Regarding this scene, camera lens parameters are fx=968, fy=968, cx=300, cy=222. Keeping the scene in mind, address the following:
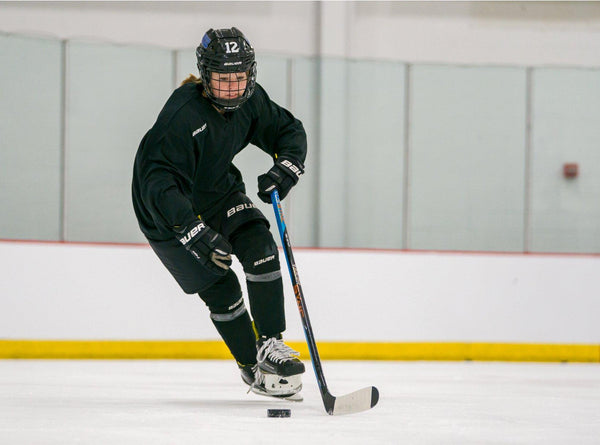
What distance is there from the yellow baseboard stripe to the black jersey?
2.24m

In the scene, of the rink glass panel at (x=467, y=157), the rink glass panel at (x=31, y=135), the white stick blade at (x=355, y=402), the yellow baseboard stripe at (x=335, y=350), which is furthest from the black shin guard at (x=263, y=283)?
the rink glass panel at (x=467, y=157)

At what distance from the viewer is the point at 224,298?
3.33m

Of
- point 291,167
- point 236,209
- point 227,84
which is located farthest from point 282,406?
point 227,84

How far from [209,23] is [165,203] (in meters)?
4.45

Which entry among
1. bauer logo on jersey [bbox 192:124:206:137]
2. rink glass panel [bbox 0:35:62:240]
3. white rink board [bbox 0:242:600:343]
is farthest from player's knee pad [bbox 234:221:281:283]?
rink glass panel [bbox 0:35:62:240]

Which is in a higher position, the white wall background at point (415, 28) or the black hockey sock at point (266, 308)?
the white wall background at point (415, 28)

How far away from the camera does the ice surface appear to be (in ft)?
8.44

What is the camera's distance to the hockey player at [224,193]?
3.01 metres

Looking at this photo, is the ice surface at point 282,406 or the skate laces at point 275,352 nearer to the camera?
the ice surface at point 282,406

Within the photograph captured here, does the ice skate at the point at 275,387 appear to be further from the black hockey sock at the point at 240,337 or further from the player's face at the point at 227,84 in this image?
the player's face at the point at 227,84

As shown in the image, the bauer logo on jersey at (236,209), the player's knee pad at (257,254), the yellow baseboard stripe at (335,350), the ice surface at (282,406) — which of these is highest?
the bauer logo on jersey at (236,209)

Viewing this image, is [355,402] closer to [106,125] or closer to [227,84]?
[227,84]

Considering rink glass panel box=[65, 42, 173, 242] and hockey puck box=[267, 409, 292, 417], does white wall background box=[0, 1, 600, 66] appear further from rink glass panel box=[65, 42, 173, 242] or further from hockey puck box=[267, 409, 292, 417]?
hockey puck box=[267, 409, 292, 417]

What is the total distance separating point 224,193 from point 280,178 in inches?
9.3
